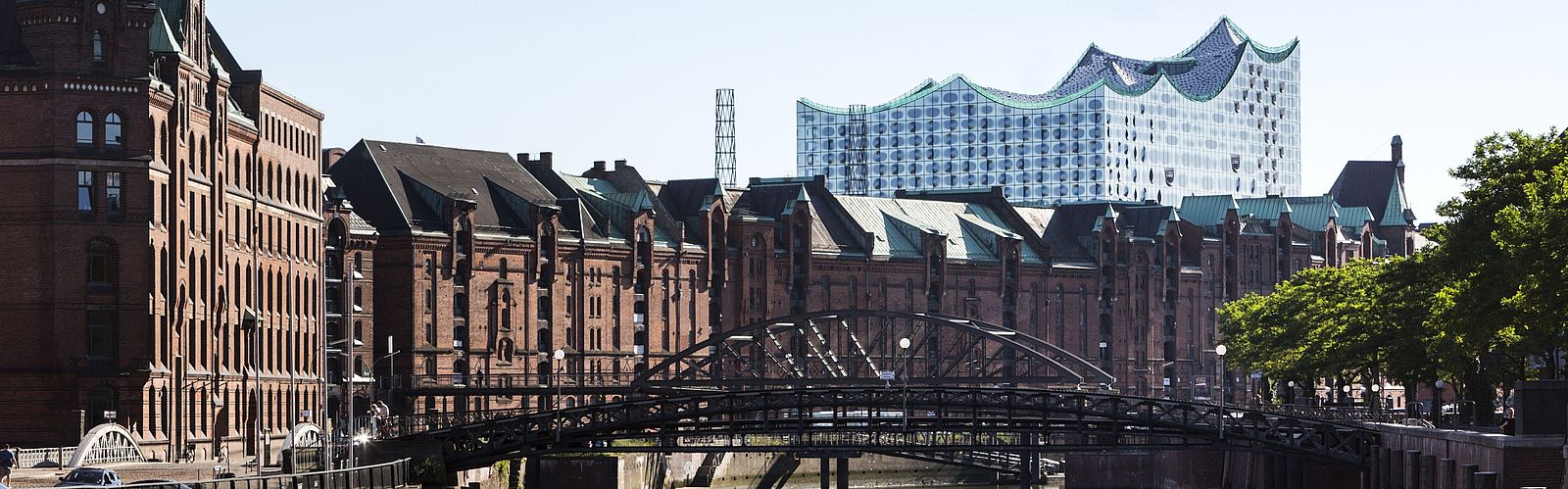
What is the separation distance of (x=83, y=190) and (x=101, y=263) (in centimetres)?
286

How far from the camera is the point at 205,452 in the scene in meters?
117

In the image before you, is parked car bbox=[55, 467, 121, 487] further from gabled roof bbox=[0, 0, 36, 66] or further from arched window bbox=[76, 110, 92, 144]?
gabled roof bbox=[0, 0, 36, 66]

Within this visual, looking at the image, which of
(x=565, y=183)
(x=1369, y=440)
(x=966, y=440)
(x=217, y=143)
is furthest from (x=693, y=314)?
(x=1369, y=440)

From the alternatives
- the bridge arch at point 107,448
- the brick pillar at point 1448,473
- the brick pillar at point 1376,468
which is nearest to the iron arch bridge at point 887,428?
the brick pillar at point 1376,468

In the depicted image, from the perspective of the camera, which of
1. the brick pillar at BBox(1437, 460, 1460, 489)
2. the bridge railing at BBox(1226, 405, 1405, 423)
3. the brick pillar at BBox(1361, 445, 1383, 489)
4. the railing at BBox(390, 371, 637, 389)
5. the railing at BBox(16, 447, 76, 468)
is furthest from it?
the railing at BBox(390, 371, 637, 389)

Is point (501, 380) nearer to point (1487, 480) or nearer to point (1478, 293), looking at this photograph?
point (1478, 293)

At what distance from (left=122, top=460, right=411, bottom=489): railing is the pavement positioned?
354cm

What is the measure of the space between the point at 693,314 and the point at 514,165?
1556 centimetres

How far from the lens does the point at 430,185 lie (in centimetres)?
17012

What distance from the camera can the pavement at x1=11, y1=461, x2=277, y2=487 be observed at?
84438 millimetres

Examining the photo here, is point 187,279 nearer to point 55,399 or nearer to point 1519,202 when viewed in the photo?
point 55,399

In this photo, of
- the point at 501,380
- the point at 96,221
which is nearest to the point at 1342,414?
the point at 96,221

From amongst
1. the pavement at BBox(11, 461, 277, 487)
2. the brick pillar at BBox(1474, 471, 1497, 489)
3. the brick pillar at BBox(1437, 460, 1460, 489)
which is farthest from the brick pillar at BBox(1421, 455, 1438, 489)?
the pavement at BBox(11, 461, 277, 487)

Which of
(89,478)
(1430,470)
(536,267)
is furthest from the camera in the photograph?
(536,267)
